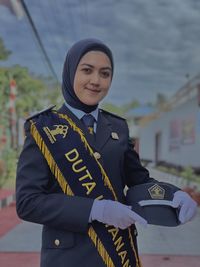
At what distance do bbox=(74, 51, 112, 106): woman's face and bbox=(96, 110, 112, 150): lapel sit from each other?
7 centimetres

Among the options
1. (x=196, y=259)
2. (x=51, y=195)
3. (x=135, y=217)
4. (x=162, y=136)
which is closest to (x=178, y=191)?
(x=135, y=217)

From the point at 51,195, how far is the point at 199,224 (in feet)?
14.6

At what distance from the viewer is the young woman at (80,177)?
3.36ft

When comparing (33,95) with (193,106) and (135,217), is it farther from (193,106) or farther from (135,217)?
(135,217)

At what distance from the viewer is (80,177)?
108 centimetres

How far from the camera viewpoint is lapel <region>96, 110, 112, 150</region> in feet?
3.79

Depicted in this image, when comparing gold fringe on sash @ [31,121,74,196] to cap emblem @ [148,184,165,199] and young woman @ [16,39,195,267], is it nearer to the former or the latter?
young woman @ [16,39,195,267]

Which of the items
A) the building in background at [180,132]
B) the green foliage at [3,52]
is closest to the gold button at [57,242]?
the building in background at [180,132]

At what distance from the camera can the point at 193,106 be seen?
924 cm

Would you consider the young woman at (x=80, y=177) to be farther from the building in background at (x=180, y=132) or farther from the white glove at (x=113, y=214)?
the building in background at (x=180, y=132)

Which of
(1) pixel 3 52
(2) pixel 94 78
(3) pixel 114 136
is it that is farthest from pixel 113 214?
(1) pixel 3 52

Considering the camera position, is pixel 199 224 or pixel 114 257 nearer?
pixel 114 257

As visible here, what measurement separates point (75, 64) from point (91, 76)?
53mm

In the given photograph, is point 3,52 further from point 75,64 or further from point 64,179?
point 64,179
